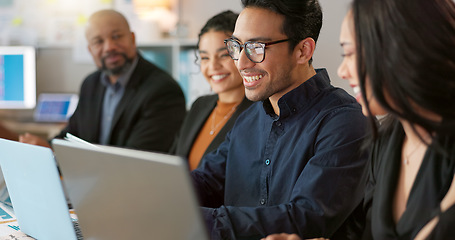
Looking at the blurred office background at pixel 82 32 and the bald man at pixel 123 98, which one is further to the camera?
the blurred office background at pixel 82 32

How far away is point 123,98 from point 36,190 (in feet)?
5.28

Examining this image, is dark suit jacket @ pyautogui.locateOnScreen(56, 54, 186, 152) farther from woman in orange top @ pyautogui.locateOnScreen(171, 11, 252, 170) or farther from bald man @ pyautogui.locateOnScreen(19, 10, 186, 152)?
woman in orange top @ pyautogui.locateOnScreen(171, 11, 252, 170)

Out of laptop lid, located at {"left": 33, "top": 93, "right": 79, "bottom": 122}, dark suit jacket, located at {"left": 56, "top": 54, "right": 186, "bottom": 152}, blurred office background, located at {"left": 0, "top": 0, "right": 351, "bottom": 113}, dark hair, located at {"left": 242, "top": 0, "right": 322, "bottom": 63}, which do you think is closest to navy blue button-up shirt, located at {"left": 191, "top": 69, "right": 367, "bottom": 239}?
dark hair, located at {"left": 242, "top": 0, "right": 322, "bottom": 63}

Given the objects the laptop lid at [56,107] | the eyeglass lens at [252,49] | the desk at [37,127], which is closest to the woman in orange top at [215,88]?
the eyeglass lens at [252,49]

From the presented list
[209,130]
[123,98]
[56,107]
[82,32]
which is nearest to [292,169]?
[209,130]

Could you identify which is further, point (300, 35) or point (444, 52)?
point (300, 35)

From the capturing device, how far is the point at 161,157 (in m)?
0.80

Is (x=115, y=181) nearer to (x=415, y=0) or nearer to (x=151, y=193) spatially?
(x=151, y=193)

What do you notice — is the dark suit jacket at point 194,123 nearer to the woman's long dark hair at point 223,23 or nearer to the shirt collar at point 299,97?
the woman's long dark hair at point 223,23

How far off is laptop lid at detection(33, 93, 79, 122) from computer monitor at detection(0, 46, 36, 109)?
4.1 inches

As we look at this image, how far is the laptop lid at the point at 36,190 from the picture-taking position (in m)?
1.17

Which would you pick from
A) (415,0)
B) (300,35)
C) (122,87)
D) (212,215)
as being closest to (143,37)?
(122,87)

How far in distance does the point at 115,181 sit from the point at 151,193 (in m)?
0.09

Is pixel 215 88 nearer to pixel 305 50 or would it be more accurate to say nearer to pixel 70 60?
pixel 305 50
